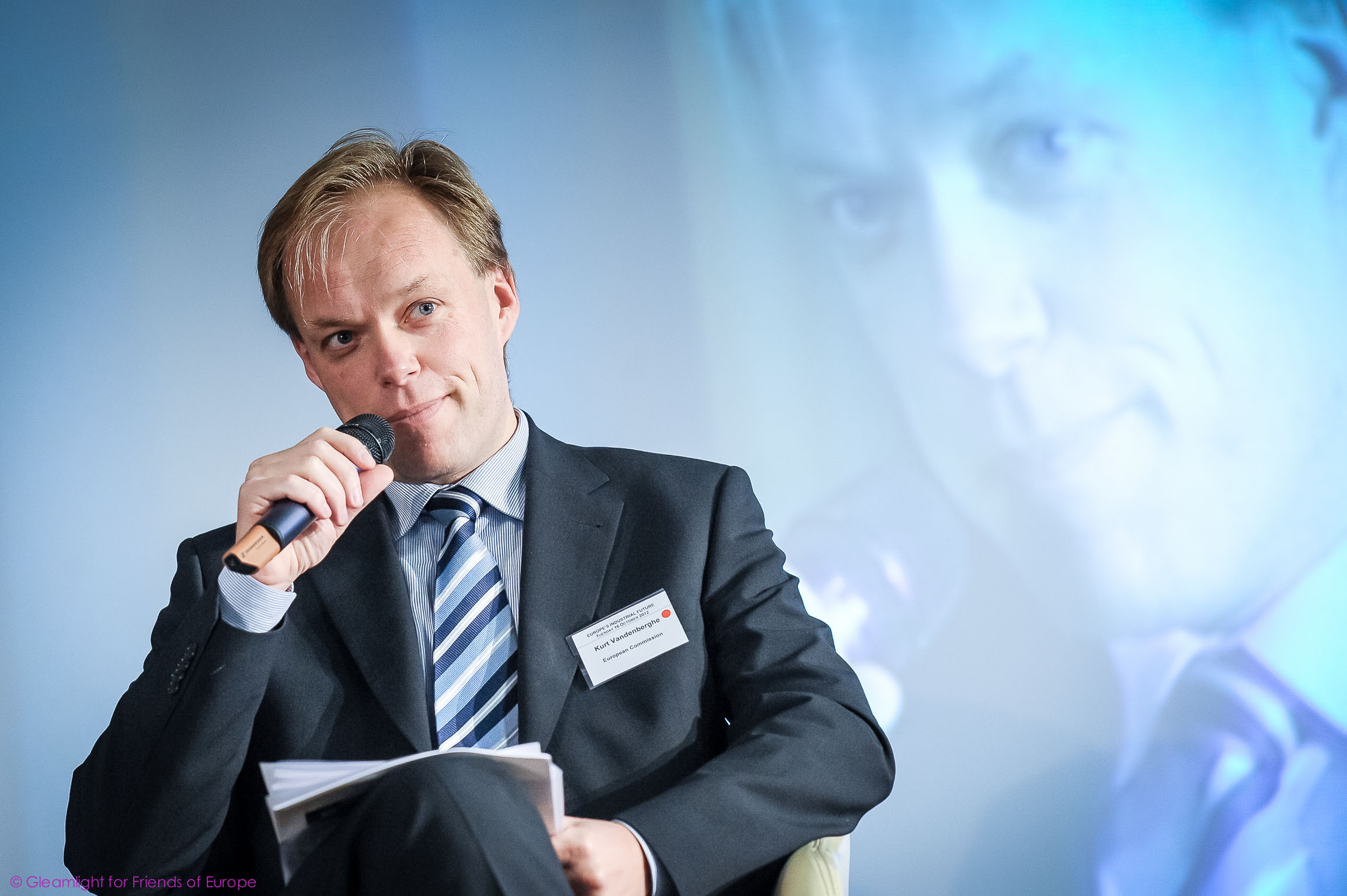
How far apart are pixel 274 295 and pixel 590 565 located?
84cm

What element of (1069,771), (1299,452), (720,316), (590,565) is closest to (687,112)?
(720,316)

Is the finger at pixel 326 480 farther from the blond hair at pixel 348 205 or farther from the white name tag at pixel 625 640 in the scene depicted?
the blond hair at pixel 348 205

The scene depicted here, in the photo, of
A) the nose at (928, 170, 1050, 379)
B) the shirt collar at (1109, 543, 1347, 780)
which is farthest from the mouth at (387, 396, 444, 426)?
the shirt collar at (1109, 543, 1347, 780)

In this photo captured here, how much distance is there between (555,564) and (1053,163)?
177cm

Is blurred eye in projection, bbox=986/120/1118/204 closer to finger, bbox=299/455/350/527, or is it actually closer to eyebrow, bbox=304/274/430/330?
eyebrow, bbox=304/274/430/330

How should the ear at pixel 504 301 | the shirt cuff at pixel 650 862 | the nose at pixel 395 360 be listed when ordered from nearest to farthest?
the shirt cuff at pixel 650 862
the nose at pixel 395 360
the ear at pixel 504 301

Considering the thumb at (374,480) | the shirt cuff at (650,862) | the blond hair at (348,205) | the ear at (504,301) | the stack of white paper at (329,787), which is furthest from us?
the ear at (504,301)

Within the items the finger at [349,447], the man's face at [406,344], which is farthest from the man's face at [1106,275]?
the finger at [349,447]

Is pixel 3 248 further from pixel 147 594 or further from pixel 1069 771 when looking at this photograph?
pixel 1069 771

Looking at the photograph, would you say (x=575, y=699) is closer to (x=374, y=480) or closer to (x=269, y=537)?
(x=374, y=480)

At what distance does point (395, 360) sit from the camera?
172cm

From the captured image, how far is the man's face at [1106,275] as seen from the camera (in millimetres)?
2518

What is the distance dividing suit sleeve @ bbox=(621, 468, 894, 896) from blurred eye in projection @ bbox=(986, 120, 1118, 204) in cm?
127

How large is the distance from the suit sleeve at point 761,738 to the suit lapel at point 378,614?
0.40 meters
